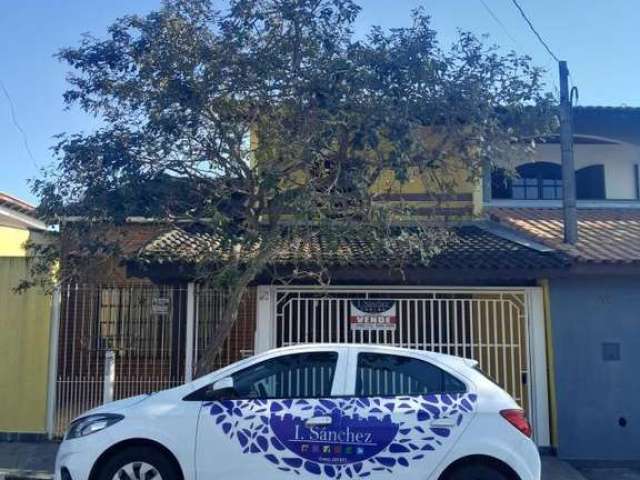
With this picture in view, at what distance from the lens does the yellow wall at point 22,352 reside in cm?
968

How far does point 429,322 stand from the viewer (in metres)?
9.57

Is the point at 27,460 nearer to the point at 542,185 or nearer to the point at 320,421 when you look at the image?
the point at 320,421

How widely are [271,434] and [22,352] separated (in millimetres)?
5749

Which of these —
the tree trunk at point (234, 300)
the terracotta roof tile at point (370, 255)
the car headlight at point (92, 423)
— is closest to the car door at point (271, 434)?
the car headlight at point (92, 423)

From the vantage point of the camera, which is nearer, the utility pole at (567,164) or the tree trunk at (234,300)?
the tree trunk at (234,300)

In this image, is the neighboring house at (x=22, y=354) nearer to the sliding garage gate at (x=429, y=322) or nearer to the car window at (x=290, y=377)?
the sliding garage gate at (x=429, y=322)

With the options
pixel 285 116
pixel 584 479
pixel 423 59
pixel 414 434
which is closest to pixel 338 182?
pixel 285 116

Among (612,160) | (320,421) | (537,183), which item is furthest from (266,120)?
(612,160)

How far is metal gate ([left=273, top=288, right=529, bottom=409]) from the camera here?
9508mm

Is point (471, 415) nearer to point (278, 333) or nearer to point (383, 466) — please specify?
point (383, 466)

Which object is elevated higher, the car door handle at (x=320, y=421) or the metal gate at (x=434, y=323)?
the metal gate at (x=434, y=323)

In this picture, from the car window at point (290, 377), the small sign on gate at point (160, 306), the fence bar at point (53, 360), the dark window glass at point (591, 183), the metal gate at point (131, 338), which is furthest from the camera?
the dark window glass at point (591, 183)

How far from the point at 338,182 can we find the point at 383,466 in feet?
10.8

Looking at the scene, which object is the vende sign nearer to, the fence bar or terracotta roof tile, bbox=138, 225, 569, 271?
terracotta roof tile, bbox=138, 225, 569, 271
